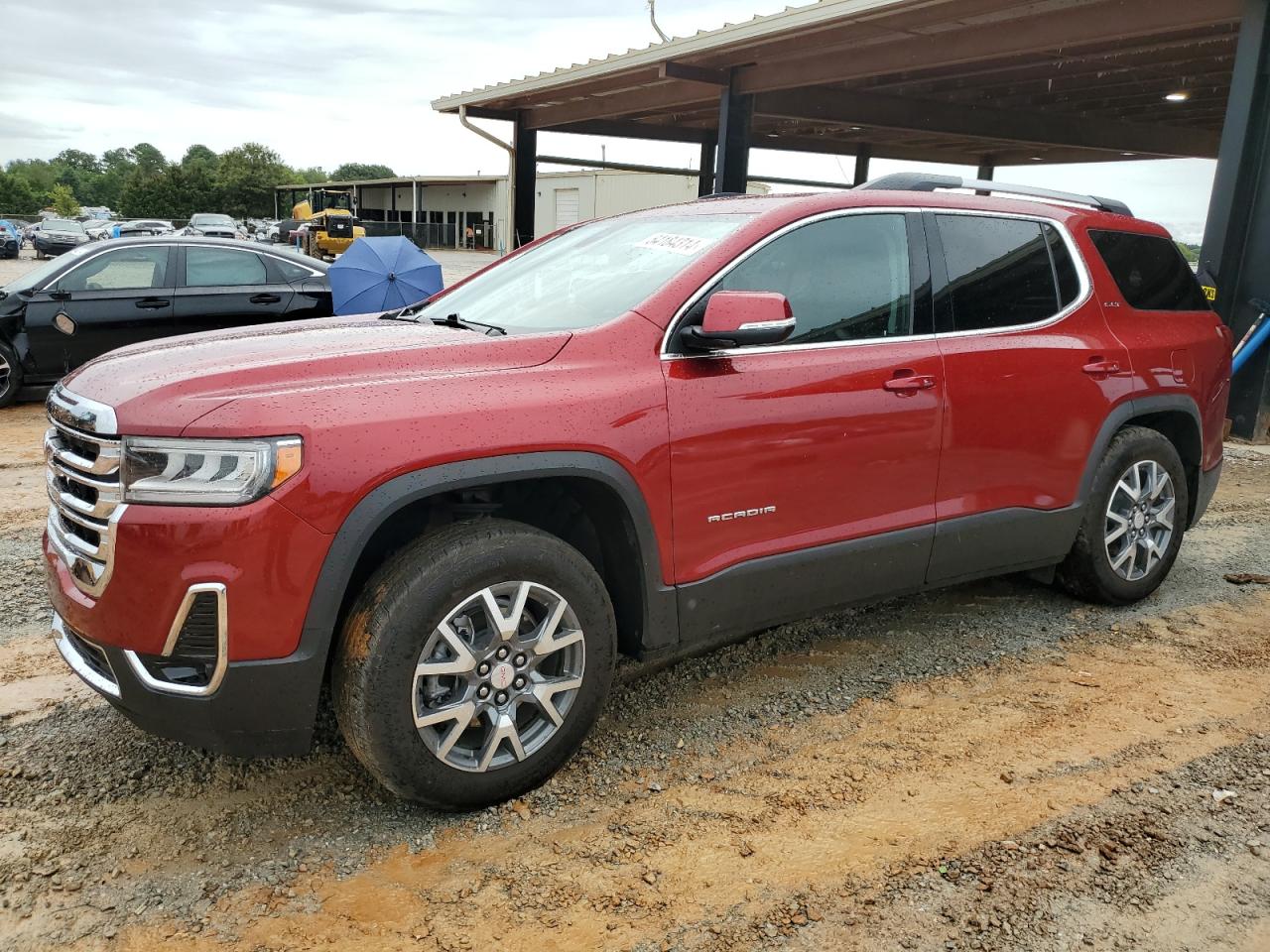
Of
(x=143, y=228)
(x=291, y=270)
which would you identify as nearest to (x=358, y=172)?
(x=143, y=228)

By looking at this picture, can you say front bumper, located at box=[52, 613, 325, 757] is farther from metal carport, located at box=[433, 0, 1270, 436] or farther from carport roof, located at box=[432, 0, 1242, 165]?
metal carport, located at box=[433, 0, 1270, 436]

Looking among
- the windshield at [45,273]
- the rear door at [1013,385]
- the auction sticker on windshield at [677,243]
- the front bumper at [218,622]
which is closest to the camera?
the front bumper at [218,622]

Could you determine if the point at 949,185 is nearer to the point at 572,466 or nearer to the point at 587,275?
the point at 587,275

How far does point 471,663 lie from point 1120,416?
3188 millimetres

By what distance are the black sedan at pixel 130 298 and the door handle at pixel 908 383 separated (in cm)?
726

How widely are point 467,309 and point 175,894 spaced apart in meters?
2.21

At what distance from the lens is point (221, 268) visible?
9.45 metres

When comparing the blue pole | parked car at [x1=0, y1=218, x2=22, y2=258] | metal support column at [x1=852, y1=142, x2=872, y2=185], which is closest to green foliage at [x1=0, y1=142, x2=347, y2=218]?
parked car at [x1=0, y1=218, x2=22, y2=258]

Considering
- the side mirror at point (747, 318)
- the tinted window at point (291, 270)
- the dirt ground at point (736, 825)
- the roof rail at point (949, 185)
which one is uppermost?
the roof rail at point (949, 185)

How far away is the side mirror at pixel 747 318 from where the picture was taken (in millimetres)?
2980

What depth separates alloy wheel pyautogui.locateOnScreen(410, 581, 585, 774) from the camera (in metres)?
2.74

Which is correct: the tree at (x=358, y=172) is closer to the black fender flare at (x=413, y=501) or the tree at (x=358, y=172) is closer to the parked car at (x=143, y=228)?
the parked car at (x=143, y=228)

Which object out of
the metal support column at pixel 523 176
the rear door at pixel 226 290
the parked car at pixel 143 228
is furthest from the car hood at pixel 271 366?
the parked car at pixel 143 228

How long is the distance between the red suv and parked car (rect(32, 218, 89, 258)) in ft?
130
